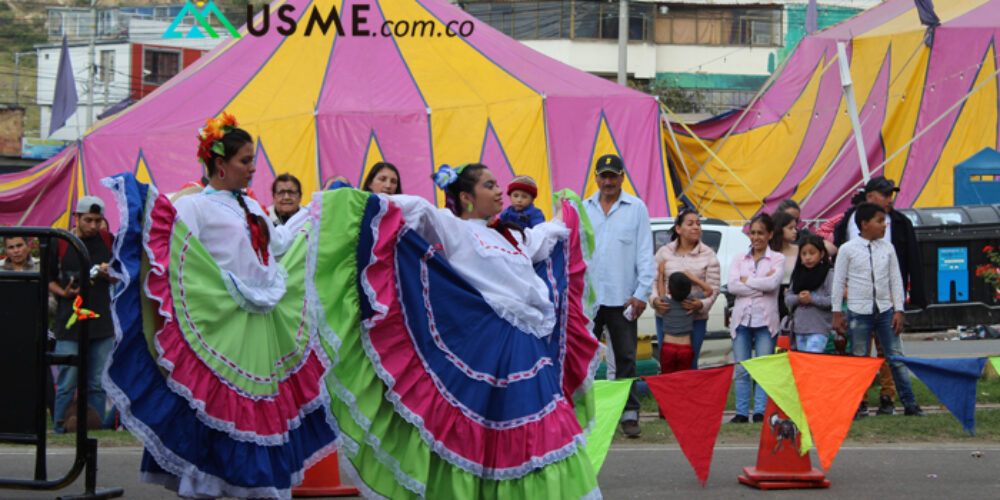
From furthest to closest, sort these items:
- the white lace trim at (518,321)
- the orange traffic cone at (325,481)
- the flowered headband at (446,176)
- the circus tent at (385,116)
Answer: the circus tent at (385,116) → the orange traffic cone at (325,481) → the flowered headband at (446,176) → the white lace trim at (518,321)

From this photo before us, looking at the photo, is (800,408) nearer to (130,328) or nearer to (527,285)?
(527,285)

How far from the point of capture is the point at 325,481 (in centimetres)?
645

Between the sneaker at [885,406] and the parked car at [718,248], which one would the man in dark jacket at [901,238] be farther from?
the parked car at [718,248]

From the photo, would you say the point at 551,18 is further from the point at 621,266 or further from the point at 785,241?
the point at 621,266

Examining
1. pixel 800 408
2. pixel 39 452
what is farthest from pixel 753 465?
pixel 39 452

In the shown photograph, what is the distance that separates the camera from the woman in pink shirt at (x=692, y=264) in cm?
923

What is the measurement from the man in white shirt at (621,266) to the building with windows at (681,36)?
37.2 meters

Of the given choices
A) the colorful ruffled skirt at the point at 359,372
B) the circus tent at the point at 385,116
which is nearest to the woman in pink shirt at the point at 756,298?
the colorful ruffled skirt at the point at 359,372

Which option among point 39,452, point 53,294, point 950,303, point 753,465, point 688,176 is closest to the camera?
point 39,452

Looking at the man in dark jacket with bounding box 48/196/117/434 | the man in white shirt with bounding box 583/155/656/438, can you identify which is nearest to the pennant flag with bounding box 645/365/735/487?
the man in white shirt with bounding box 583/155/656/438

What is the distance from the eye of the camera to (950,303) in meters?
15.4

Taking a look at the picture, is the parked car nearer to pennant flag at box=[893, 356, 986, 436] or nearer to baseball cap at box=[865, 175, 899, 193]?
baseball cap at box=[865, 175, 899, 193]

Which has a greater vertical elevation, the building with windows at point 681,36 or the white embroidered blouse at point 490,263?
the building with windows at point 681,36

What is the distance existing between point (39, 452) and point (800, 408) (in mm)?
3851
